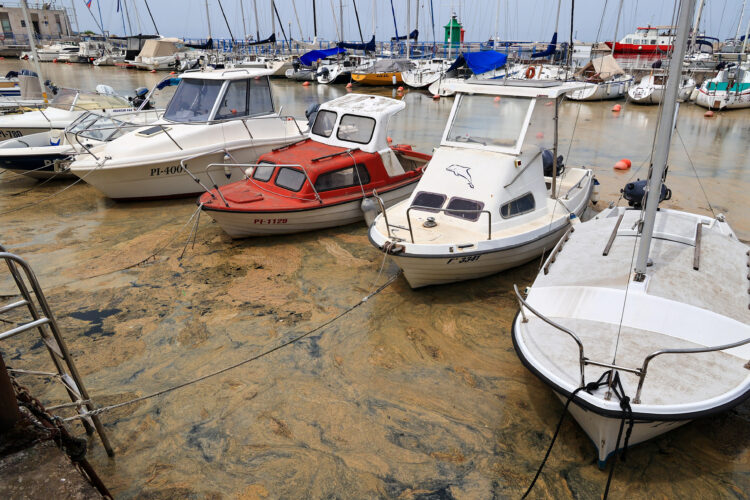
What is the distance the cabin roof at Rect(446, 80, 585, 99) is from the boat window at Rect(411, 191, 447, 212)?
1925 mm

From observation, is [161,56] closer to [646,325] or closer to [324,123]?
[324,123]

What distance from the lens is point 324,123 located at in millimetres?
10922

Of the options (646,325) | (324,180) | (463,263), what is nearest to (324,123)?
(324,180)

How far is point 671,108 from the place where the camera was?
188 inches

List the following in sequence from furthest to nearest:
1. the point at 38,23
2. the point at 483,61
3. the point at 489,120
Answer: the point at 38,23 → the point at 483,61 → the point at 489,120

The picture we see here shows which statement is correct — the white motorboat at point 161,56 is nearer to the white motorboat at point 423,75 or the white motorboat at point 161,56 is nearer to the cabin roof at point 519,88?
the white motorboat at point 423,75

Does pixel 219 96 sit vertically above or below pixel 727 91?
above

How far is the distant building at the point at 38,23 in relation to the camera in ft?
215

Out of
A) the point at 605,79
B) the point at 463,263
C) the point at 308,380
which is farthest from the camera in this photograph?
the point at 605,79

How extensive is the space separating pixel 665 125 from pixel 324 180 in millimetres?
5912

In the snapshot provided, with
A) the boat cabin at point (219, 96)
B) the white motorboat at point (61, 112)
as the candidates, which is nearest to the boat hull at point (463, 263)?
the boat cabin at point (219, 96)

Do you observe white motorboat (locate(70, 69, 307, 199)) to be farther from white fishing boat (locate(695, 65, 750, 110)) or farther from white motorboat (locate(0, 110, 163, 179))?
white fishing boat (locate(695, 65, 750, 110))

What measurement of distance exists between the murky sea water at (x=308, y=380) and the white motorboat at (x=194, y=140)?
1158 millimetres

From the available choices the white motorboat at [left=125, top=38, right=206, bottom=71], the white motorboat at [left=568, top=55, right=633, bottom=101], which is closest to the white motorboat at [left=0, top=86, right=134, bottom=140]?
the white motorboat at [left=568, top=55, right=633, bottom=101]
